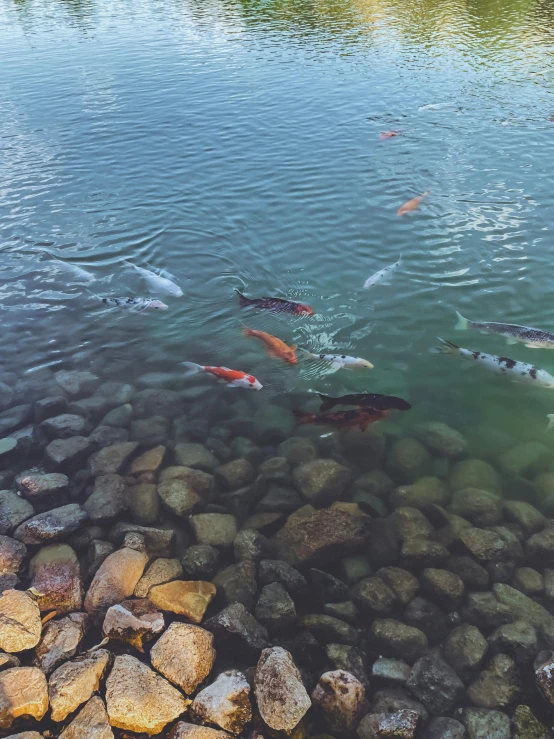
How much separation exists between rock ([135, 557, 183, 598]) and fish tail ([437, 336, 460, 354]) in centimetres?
547

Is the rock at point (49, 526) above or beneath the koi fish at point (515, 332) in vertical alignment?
beneath

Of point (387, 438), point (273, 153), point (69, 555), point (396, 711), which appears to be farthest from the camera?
point (273, 153)

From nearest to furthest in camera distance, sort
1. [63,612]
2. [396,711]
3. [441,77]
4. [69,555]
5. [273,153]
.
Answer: [396,711] < [63,612] < [69,555] < [273,153] < [441,77]

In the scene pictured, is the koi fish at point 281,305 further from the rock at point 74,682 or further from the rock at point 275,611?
the rock at point 74,682

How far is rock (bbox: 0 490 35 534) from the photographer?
6863 mm

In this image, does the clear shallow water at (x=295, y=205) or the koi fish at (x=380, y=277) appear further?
the koi fish at (x=380, y=277)

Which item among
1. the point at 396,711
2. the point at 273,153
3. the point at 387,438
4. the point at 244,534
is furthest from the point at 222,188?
the point at 396,711

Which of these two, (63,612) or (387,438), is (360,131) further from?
(63,612)

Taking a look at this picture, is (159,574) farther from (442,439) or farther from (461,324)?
(461,324)

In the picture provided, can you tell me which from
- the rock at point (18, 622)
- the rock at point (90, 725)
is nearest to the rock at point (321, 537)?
the rock at point (90, 725)

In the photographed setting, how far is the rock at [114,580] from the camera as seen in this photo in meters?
6.01

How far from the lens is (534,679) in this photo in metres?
5.34

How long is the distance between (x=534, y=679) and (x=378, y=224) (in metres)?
10.3

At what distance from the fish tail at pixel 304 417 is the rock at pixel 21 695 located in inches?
183
